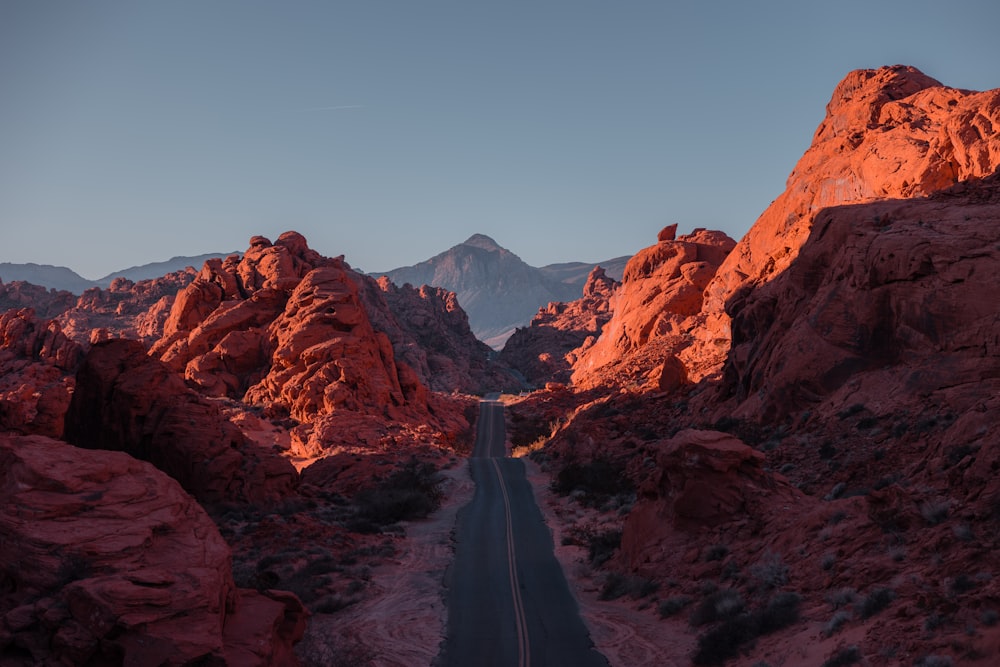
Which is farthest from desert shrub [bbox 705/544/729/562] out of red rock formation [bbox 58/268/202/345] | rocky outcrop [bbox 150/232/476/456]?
red rock formation [bbox 58/268/202/345]

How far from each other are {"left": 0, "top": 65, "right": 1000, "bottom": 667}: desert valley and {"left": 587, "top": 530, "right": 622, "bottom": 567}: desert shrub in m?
0.13

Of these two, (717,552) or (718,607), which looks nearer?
(718,607)

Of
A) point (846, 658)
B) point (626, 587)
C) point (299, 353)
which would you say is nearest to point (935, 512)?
point (846, 658)

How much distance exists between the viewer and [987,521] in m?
12.2

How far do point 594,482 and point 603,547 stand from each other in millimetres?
11218

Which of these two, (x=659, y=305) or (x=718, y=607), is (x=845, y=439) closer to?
(x=718, y=607)

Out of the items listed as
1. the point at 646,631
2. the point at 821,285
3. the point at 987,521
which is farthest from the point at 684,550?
the point at 821,285

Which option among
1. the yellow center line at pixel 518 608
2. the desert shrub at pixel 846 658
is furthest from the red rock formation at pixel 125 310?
the desert shrub at pixel 846 658

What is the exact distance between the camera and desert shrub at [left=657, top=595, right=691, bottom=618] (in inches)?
655

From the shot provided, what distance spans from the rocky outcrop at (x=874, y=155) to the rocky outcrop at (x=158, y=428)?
29.9 m

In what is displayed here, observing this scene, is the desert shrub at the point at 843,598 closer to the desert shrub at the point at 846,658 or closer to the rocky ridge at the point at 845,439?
the rocky ridge at the point at 845,439

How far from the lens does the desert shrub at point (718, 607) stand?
14.8 meters

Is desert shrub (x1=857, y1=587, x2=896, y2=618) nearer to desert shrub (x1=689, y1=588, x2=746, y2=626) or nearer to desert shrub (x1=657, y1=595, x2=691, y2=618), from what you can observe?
desert shrub (x1=689, y1=588, x2=746, y2=626)

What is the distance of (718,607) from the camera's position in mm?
14969
